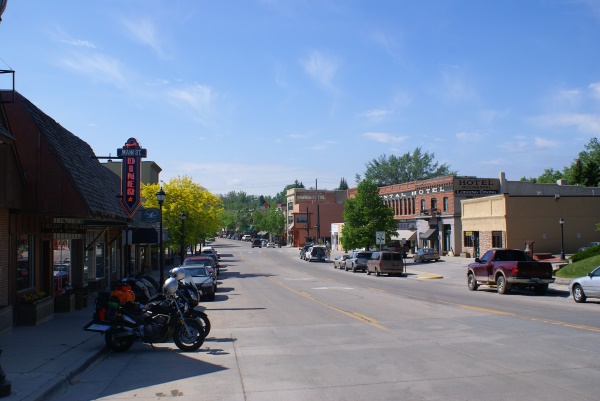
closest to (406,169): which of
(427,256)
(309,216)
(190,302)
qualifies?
(309,216)

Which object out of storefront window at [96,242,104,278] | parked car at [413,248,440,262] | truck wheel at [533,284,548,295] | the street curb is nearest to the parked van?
parked car at [413,248,440,262]

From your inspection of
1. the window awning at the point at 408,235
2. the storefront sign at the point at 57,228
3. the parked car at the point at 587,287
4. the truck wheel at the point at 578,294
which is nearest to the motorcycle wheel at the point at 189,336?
the storefront sign at the point at 57,228

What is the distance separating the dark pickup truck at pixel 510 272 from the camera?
2346 centimetres

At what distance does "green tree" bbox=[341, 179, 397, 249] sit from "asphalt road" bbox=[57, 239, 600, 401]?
38900 millimetres

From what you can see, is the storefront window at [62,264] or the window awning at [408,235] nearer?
the storefront window at [62,264]

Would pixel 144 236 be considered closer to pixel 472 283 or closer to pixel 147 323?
pixel 472 283

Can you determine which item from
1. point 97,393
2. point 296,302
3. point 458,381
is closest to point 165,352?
point 97,393

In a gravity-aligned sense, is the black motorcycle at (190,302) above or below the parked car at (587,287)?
above

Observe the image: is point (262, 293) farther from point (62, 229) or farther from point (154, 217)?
point (62, 229)

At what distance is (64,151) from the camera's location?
16.4m

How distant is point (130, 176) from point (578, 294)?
17.9 meters

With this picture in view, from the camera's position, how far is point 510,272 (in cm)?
2384

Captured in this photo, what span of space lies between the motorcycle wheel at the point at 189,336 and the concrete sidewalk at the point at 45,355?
163cm

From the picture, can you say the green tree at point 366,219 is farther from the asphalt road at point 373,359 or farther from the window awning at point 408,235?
the asphalt road at point 373,359
